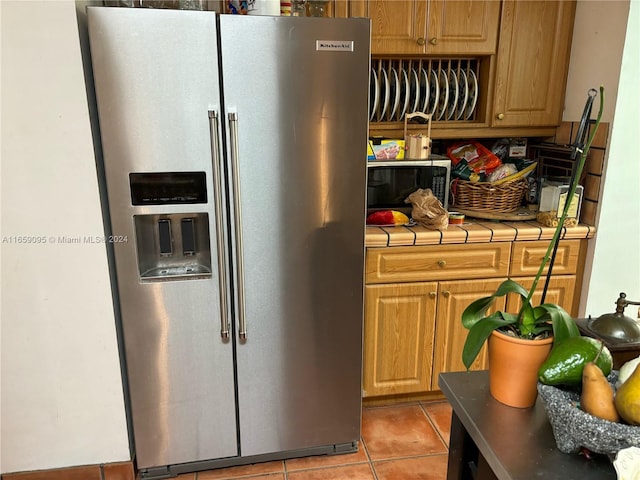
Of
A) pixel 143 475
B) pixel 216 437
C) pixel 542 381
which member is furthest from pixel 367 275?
pixel 542 381

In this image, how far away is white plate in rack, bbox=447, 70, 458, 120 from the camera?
247 cm

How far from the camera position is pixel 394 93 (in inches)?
96.1

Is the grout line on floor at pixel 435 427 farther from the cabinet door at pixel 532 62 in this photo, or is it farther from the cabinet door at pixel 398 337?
the cabinet door at pixel 532 62

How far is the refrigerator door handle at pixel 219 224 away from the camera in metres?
1.66

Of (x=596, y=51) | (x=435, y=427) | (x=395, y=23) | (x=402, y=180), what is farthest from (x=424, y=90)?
(x=435, y=427)

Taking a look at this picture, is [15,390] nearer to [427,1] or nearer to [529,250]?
[529,250]

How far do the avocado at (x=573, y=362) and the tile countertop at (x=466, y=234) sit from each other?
1353mm

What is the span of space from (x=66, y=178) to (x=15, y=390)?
0.79 metres

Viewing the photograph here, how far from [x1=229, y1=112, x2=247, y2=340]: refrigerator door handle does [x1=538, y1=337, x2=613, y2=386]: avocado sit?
116 centimetres

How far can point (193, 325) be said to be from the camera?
183cm

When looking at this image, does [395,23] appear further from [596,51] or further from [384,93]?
[596,51]

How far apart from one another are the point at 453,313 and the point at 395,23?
133cm

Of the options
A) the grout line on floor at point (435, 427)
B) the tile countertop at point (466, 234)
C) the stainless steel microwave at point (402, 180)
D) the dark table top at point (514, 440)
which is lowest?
the grout line on floor at point (435, 427)

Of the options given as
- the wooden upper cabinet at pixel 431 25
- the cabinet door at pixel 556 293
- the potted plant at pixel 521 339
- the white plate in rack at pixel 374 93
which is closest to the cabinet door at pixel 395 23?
the wooden upper cabinet at pixel 431 25
